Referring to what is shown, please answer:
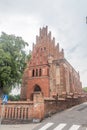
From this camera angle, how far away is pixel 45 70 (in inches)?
1378

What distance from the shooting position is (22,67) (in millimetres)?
29469

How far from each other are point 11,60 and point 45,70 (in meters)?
10.4

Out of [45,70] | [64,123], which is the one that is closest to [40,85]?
[45,70]

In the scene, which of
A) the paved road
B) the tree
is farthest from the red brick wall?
the paved road

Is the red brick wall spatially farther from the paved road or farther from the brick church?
the paved road

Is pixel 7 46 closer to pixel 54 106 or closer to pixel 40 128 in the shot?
pixel 54 106

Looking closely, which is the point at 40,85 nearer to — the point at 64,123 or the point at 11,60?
the point at 11,60

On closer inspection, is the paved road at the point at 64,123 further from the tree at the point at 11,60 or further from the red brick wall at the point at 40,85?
the red brick wall at the point at 40,85

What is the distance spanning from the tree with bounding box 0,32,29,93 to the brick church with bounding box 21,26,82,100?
6.62 meters

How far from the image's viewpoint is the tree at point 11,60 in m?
24.7

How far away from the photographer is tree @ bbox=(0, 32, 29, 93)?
2470 cm

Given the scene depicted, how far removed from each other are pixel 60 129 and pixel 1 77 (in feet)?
51.7

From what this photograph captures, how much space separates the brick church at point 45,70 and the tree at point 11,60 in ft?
21.7

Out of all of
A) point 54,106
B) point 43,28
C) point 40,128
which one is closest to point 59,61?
point 43,28
